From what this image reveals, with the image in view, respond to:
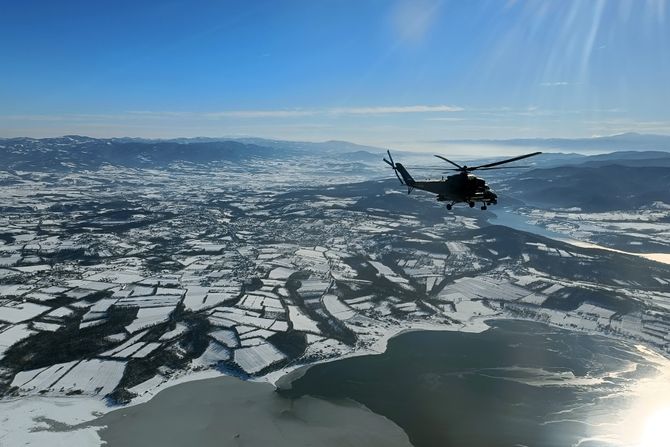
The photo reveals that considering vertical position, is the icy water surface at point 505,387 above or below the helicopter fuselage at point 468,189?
below

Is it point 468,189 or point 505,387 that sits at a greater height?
point 468,189

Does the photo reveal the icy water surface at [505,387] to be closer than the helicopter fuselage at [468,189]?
No

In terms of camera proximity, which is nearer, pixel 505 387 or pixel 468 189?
pixel 468 189

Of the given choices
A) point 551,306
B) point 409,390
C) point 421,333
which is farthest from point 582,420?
point 551,306

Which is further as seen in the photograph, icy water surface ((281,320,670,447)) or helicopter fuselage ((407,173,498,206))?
icy water surface ((281,320,670,447))

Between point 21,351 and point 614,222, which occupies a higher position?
point 614,222

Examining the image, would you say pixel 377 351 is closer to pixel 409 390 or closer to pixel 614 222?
pixel 409 390

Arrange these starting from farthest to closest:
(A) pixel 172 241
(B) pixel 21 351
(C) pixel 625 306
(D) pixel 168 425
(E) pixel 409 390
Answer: (A) pixel 172 241 → (C) pixel 625 306 → (B) pixel 21 351 → (E) pixel 409 390 → (D) pixel 168 425

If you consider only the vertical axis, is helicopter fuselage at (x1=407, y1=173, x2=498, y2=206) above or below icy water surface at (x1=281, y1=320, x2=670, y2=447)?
above
